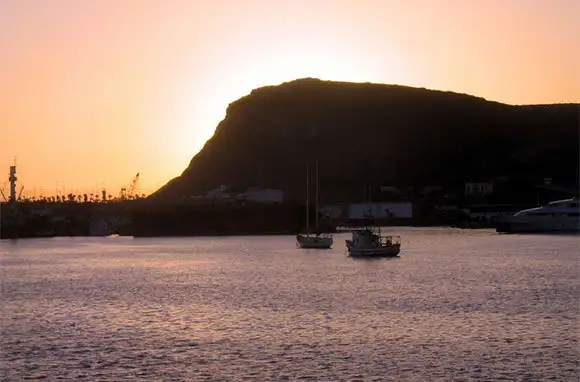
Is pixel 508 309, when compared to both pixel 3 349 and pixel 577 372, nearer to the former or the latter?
pixel 577 372

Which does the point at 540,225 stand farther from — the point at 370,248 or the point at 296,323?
the point at 296,323

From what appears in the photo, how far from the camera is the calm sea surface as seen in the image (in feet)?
126

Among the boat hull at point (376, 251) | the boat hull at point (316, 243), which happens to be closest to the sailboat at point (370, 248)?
the boat hull at point (376, 251)

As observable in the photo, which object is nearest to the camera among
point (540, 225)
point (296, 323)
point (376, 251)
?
point (296, 323)

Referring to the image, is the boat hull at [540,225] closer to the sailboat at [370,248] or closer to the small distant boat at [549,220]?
the small distant boat at [549,220]

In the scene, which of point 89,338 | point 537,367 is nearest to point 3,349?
point 89,338

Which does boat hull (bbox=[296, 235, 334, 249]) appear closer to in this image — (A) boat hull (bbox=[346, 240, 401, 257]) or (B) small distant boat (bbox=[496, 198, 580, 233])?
(A) boat hull (bbox=[346, 240, 401, 257])

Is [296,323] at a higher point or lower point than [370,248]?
lower

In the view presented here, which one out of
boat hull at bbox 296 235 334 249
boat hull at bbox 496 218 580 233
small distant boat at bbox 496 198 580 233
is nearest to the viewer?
boat hull at bbox 296 235 334 249

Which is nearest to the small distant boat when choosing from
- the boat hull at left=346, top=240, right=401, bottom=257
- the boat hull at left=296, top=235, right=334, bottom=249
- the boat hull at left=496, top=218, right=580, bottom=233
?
the boat hull at left=496, top=218, right=580, bottom=233

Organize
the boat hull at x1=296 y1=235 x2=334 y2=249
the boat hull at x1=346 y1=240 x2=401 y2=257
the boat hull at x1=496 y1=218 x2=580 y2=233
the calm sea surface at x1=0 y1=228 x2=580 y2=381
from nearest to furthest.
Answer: the calm sea surface at x1=0 y1=228 x2=580 y2=381, the boat hull at x1=346 y1=240 x2=401 y2=257, the boat hull at x1=296 y1=235 x2=334 y2=249, the boat hull at x1=496 y1=218 x2=580 y2=233

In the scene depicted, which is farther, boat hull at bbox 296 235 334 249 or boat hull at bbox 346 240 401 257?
boat hull at bbox 296 235 334 249

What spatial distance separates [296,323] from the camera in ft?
169

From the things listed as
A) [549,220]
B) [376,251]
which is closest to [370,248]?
[376,251]
